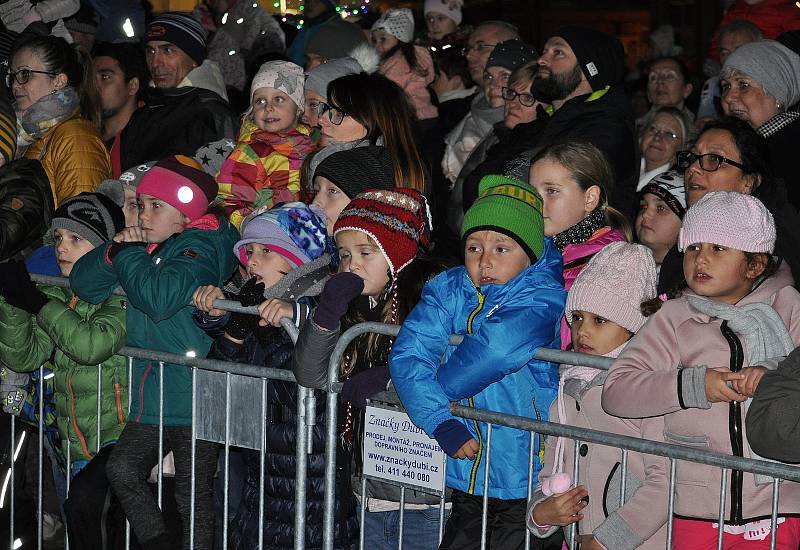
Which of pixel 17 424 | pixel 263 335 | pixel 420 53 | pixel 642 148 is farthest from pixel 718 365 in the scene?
pixel 420 53

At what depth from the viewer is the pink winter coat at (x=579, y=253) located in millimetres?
4898

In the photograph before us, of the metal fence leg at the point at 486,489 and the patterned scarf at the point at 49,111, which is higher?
the patterned scarf at the point at 49,111

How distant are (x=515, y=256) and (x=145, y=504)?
2.19 metres

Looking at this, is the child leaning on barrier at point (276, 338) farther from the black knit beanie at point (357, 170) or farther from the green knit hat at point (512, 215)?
the green knit hat at point (512, 215)

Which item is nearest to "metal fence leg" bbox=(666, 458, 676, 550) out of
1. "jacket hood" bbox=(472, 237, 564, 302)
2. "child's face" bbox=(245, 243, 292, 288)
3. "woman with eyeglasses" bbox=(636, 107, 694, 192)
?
"jacket hood" bbox=(472, 237, 564, 302)

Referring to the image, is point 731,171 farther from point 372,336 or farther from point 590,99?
point 372,336

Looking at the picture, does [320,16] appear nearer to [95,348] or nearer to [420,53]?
[420,53]

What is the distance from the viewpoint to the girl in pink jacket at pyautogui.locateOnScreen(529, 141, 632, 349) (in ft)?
16.7

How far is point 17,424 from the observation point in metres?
6.46

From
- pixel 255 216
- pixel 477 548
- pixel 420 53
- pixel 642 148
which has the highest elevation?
pixel 420 53

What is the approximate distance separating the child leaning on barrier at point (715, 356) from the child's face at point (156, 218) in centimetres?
269

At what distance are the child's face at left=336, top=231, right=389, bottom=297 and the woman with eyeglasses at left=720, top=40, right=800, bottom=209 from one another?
6.81 ft

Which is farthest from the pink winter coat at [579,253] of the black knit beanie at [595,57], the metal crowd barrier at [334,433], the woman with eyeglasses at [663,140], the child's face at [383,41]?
the child's face at [383,41]

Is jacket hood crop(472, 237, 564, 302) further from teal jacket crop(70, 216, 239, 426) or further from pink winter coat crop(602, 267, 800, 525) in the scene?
teal jacket crop(70, 216, 239, 426)
